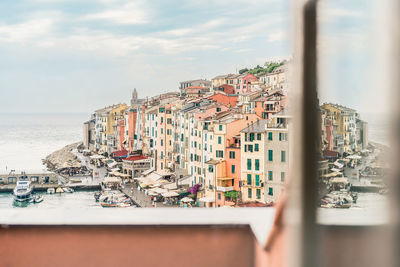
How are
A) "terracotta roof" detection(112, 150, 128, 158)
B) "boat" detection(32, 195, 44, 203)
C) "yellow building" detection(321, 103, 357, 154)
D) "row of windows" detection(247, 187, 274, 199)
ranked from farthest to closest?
"terracotta roof" detection(112, 150, 128, 158) → "boat" detection(32, 195, 44, 203) → "row of windows" detection(247, 187, 274, 199) → "yellow building" detection(321, 103, 357, 154)

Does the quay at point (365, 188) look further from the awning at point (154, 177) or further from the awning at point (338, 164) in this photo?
the awning at point (154, 177)

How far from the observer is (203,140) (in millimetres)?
13602

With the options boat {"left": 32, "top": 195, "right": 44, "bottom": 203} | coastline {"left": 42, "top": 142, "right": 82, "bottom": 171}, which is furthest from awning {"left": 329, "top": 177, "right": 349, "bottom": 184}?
coastline {"left": 42, "top": 142, "right": 82, "bottom": 171}

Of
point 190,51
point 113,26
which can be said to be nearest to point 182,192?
point 190,51

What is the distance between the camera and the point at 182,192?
14.2 m

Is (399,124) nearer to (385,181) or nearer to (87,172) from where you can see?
(385,181)

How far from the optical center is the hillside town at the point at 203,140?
474 inches

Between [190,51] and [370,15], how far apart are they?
19.7 m

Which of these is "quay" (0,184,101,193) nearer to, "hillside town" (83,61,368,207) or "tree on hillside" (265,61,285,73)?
"hillside town" (83,61,368,207)

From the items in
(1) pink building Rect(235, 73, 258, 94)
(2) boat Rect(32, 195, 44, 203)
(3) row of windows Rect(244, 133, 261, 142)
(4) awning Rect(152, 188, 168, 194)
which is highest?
(1) pink building Rect(235, 73, 258, 94)

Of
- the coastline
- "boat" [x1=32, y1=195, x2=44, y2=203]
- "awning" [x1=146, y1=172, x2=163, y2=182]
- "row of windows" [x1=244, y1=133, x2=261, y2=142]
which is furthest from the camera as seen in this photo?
the coastline

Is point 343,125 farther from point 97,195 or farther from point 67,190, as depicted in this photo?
point 67,190

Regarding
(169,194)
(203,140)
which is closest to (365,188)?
(203,140)

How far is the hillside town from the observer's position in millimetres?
12039
